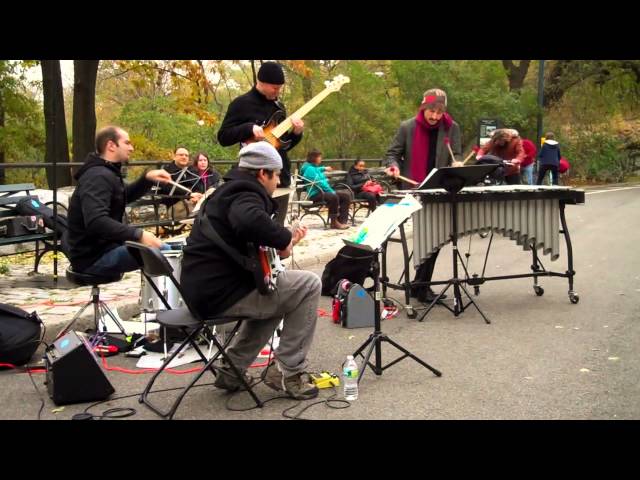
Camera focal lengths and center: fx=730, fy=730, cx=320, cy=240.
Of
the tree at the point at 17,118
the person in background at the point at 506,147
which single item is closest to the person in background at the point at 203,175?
the person in background at the point at 506,147

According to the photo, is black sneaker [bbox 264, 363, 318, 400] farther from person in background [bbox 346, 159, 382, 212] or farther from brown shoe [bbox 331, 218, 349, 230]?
person in background [bbox 346, 159, 382, 212]

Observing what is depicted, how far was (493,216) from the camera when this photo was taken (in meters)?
7.86

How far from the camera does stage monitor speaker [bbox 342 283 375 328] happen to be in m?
7.25

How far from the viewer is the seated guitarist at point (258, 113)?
6.69 meters

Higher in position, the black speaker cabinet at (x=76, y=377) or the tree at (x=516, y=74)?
the tree at (x=516, y=74)

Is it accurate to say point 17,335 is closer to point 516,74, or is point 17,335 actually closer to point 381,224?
point 381,224

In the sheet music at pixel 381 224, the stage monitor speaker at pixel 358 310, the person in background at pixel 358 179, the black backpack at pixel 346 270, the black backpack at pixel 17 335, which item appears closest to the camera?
the sheet music at pixel 381 224

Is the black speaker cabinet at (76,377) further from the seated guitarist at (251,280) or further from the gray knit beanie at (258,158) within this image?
the gray knit beanie at (258,158)

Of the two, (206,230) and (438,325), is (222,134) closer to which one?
(206,230)

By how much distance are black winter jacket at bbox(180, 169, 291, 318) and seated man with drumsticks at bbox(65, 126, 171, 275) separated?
4.19 ft

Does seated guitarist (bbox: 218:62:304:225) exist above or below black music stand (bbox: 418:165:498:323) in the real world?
above

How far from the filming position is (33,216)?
29.1 ft

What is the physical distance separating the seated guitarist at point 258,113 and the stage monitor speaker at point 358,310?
1.55 metres

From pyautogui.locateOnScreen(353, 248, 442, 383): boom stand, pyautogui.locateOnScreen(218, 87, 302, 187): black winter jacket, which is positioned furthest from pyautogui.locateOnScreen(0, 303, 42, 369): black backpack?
pyautogui.locateOnScreen(353, 248, 442, 383): boom stand
